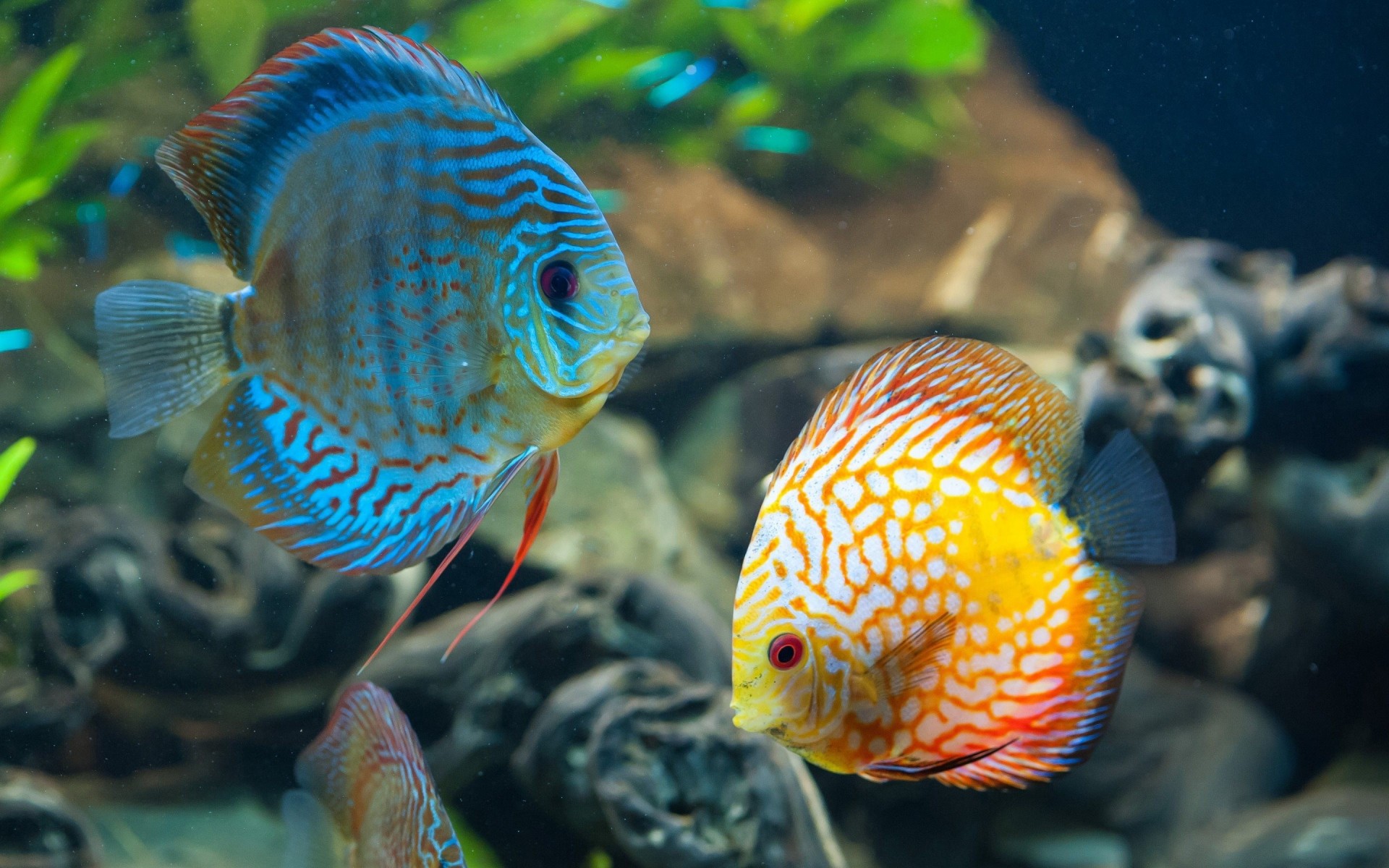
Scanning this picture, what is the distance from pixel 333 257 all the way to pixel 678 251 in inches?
97.4

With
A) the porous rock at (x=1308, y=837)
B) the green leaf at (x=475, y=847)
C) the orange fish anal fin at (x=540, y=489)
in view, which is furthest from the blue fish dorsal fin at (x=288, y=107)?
the porous rock at (x=1308, y=837)

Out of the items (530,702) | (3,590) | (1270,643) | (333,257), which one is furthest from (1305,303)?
(3,590)

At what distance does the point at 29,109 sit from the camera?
2549mm

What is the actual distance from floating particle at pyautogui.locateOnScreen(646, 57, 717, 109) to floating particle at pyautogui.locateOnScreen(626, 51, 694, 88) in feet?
0.06

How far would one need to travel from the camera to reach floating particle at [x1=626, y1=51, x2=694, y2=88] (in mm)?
2811

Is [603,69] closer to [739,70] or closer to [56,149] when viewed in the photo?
[739,70]

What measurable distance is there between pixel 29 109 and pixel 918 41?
10.9 feet

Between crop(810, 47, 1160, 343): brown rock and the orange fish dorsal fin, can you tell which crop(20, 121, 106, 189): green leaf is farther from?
the orange fish dorsal fin

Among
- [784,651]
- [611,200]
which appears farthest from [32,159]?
[784,651]

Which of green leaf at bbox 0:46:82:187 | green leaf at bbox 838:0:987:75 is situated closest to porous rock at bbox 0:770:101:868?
green leaf at bbox 0:46:82:187

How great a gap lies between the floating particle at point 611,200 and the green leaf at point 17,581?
1.92m

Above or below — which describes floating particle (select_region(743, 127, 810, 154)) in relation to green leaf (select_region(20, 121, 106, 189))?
below

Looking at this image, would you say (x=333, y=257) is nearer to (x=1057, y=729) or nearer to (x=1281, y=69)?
(x=1057, y=729)

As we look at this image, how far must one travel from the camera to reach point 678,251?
3.27m
